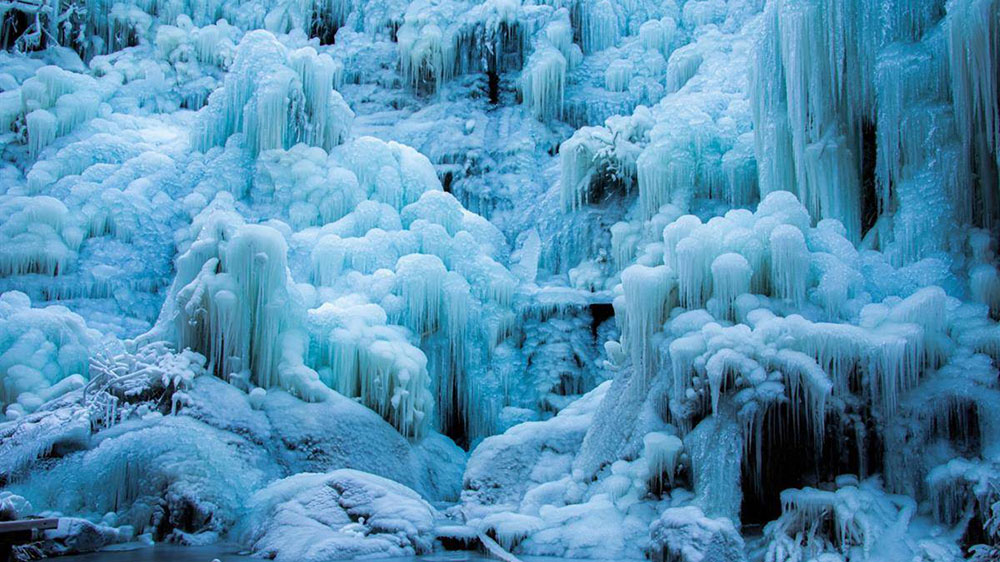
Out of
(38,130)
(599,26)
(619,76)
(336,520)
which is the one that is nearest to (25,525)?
(336,520)

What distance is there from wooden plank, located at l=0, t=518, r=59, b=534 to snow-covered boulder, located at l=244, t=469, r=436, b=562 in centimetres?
224

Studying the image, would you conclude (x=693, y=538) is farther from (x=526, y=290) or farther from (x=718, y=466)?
(x=526, y=290)

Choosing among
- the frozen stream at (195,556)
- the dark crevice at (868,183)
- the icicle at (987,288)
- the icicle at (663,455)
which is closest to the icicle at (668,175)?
the dark crevice at (868,183)

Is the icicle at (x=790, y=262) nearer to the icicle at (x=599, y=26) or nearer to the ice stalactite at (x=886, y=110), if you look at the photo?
the ice stalactite at (x=886, y=110)

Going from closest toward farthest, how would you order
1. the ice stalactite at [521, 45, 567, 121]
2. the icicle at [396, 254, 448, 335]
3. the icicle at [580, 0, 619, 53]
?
the icicle at [396, 254, 448, 335], the ice stalactite at [521, 45, 567, 121], the icicle at [580, 0, 619, 53]

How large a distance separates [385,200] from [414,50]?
6.85m

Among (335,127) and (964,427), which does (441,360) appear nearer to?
(335,127)

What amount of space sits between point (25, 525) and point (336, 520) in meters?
3.30

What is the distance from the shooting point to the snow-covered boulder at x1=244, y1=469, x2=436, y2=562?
380 inches

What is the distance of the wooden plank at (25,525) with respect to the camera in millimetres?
8266

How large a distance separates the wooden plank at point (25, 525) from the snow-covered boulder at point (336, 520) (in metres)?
2.24

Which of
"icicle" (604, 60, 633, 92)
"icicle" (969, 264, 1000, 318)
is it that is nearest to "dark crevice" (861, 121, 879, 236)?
"icicle" (969, 264, 1000, 318)

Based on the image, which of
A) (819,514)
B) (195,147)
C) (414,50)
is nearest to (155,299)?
(195,147)

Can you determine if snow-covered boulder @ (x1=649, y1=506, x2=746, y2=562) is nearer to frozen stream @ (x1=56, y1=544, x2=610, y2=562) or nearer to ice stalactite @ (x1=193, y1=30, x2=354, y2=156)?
frozen stream @ (x1=56, y1=544, x2=610, y2=562)
